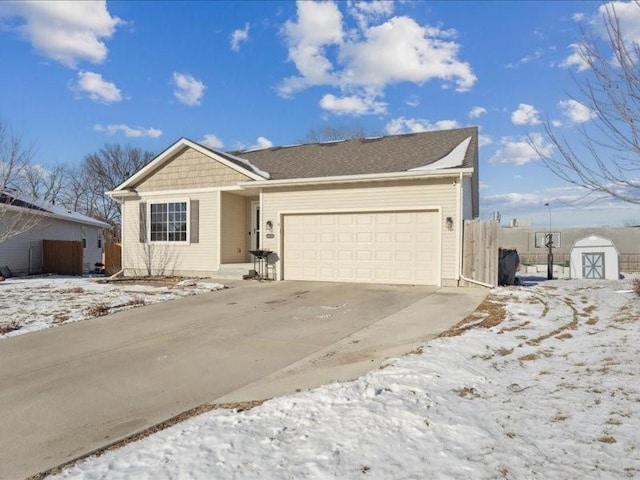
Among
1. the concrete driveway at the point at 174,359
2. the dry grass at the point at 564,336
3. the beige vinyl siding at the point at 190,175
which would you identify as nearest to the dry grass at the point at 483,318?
the concrete driveway at the point at 174,359

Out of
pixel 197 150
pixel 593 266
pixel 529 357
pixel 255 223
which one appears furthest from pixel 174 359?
pixel 593 266

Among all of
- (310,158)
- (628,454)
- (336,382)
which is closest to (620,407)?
(628,454)

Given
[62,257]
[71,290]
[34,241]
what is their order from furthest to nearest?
1. [34,241]
2. [62,257]
3. [71,290]

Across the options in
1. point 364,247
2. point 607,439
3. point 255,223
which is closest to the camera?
point 607,439

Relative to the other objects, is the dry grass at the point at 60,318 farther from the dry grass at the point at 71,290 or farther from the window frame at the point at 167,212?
the window frame at the point at 167,212

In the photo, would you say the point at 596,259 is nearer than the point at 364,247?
No

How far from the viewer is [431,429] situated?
3.22 m

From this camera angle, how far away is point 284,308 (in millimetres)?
8938

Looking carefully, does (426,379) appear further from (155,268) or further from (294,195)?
(155,268)

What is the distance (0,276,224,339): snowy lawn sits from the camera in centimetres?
808

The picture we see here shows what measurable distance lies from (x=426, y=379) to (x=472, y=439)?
121 cm

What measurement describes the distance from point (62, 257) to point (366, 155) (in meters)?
14.3

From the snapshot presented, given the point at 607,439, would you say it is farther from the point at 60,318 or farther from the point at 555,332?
the point at 60,318

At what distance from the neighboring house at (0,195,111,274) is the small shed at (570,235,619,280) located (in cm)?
2264
